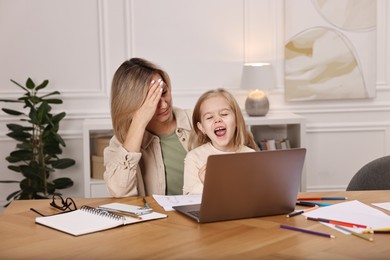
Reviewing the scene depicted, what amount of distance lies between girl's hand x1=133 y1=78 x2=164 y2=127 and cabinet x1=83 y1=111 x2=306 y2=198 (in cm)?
163

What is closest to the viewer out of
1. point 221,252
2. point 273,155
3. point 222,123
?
point 221,252

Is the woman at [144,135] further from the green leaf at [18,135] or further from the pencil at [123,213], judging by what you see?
the green leaf at [18,135]

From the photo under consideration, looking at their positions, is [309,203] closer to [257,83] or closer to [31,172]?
[257,83]

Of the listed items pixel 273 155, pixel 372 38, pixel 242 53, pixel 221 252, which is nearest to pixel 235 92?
pixel 242 53

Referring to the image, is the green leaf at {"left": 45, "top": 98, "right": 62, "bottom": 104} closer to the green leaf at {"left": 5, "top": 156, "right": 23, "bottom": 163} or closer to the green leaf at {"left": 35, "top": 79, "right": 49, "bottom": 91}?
the green leaf at {"left": 35, "top": 79, "right": 49, "bottom": 91}

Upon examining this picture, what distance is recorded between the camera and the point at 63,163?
178 inches

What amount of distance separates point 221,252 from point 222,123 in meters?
0.97

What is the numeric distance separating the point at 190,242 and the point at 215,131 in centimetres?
88

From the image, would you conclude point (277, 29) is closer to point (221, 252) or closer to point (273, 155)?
point (273, 155)

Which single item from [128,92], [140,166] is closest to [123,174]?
[140,166]

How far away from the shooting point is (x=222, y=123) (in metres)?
2.64

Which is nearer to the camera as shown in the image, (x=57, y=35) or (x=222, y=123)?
(x=222, y=123)

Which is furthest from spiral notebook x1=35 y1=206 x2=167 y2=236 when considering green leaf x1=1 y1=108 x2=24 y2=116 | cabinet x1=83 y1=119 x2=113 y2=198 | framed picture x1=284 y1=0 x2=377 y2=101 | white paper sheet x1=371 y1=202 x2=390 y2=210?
framed picture x1=284 y1=0 x2=377 y2=101

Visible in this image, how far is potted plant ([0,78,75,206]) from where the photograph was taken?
4402 mm
